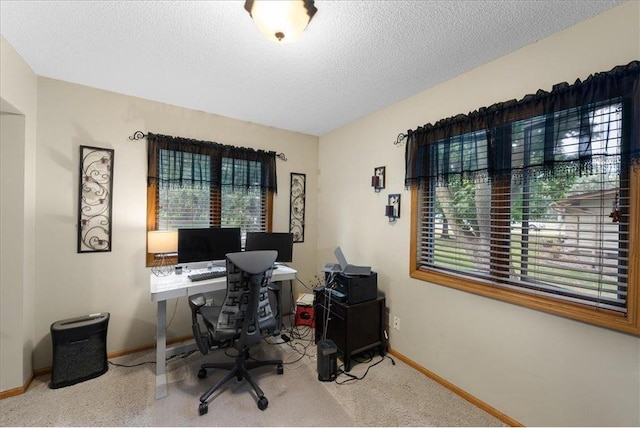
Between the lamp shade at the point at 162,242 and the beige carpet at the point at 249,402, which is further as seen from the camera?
the lamp shade at the point at 162,242

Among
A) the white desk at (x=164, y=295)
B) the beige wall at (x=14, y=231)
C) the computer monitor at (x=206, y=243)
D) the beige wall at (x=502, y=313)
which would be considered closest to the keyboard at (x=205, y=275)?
the white desk at (x=164, y=295)

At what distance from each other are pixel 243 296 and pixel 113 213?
1.63 metres

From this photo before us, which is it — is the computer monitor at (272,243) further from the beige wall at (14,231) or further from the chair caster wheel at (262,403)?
the beige wall at (14,231)

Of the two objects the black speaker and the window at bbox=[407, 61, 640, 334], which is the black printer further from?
the black speaker

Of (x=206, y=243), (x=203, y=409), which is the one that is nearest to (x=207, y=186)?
(x=206, y=243)

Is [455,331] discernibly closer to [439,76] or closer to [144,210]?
[439,76]

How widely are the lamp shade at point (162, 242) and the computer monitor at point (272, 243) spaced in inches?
28.1

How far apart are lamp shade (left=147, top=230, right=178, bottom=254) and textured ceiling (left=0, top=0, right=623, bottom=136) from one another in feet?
4.37

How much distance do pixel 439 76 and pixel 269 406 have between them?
2.85 metres

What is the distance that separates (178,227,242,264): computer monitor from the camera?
2.52 meters

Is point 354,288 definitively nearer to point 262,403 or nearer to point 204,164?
point 262,403

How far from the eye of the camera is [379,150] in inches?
109

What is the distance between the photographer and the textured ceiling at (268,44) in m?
1.43

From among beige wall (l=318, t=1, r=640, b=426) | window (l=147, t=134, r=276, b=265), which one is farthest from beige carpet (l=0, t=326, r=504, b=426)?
window (l=147, t=134, r=276, b=265)
